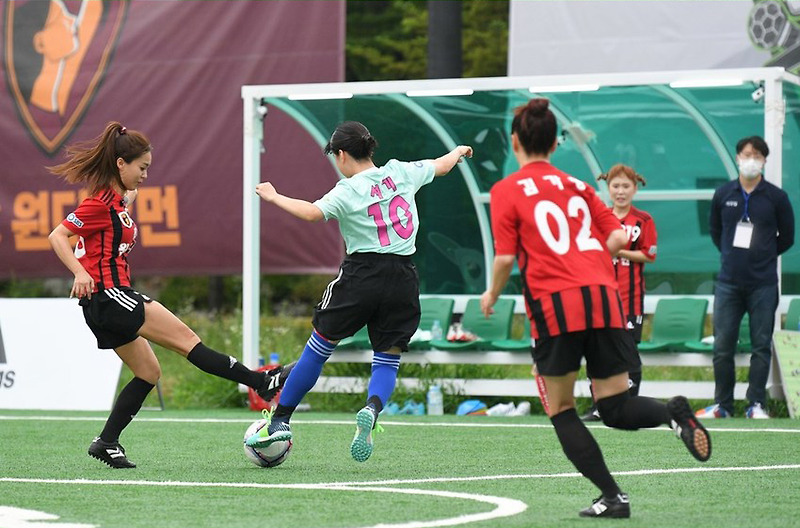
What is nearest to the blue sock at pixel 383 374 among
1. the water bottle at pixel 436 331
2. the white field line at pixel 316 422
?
the white field line at pixel 316 422

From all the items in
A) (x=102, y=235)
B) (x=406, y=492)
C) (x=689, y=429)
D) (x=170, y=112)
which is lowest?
(x=406, y=492)

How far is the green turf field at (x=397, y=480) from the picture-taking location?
534 centimetres

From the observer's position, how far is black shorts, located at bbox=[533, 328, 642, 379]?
532 centimetres

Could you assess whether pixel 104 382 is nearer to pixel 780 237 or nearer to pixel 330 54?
pixel 330 54

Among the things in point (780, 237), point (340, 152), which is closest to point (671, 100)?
point (780, 237)

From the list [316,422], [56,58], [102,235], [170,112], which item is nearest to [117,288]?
[102,235]

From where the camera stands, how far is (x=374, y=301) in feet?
23.9

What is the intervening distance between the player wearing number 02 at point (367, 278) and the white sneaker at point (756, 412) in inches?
193

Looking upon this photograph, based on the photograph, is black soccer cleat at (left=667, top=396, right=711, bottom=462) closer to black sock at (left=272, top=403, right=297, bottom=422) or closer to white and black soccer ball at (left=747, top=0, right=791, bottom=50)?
black sock at (left=272, top=403, right=297, bottom=422)

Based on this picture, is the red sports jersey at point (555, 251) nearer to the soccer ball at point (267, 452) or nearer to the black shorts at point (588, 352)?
the black shorts at point (588, 352)

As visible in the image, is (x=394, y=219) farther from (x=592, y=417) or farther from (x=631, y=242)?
(x=592, y=417)

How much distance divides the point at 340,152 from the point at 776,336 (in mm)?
5858

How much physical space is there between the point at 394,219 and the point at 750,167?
15.4 ft

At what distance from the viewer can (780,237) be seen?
1123cm
